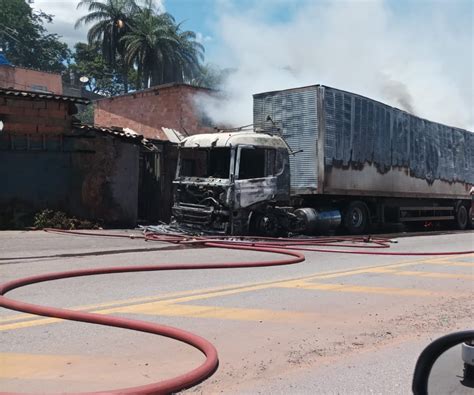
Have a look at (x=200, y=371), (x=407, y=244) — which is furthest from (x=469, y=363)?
(x=407, y=244)

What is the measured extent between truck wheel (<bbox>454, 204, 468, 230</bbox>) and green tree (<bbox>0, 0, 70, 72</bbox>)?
45363mm

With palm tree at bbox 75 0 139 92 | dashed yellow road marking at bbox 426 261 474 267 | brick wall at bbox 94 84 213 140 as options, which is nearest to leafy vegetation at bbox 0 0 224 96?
palm tree at bbox 75 0 139 92

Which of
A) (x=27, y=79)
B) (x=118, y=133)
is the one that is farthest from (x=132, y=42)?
(x=118, y=133)

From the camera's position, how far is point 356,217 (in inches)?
684

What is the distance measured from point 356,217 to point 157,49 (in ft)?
105

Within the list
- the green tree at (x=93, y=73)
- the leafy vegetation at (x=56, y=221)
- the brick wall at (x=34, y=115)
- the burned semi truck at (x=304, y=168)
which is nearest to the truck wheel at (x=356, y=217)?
the burned semi truck at (x=304, y=168)

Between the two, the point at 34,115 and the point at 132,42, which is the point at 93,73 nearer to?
the point at 132,42

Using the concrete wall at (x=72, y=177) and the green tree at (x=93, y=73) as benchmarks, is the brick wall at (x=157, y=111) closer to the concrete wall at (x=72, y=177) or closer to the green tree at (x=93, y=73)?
the concrete wall at (x=72, y=177)

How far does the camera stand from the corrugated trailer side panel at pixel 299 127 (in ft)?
50.3

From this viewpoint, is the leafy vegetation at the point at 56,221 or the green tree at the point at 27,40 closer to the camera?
the leafy vegetation at the point at 56,221

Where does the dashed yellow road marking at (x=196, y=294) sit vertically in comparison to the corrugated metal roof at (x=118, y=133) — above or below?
below

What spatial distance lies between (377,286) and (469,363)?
5807mm

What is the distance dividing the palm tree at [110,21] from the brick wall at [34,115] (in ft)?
105

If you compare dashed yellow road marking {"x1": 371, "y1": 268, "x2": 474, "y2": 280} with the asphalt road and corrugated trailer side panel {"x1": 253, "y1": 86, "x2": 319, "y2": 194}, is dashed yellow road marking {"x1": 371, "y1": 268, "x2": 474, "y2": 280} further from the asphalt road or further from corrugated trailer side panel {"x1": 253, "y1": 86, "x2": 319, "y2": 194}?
corrugated trailer side panel {"x1": 253, "y1": 86, "x2": 319, "y2": 194}
